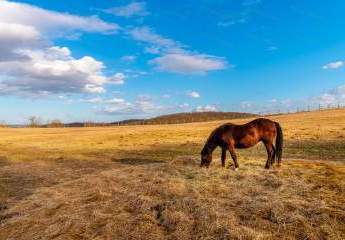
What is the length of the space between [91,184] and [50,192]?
142 centimetres

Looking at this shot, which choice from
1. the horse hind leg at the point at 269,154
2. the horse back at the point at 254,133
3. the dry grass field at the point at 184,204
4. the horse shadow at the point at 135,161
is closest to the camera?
the dry grass field at the point at 184,204

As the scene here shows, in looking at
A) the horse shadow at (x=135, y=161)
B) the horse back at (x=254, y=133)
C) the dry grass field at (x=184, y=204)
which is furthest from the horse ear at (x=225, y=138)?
the horse shadow at (x=135, y=161)

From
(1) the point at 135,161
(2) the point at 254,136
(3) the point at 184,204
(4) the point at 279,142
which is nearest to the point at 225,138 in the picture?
(2) the point at 254,136

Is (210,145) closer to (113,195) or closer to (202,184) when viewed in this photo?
(202,184)

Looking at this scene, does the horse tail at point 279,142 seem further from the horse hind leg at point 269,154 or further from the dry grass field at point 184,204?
the dry grass field at point 184,204

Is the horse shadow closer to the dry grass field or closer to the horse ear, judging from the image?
the dry grass field

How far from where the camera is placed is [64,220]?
35.8 ft

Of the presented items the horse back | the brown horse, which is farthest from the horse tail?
the horse back

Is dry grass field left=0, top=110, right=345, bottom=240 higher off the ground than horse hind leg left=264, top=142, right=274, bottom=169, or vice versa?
horse hind leg left=264, top=142, right=274, bottom=169

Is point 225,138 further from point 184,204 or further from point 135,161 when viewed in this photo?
A: point 135,161

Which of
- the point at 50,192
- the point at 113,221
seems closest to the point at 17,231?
the point at 113,221

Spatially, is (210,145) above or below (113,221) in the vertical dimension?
above

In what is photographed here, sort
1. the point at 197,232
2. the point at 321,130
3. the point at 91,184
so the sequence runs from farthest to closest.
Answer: the point at 321,130
the point at 91,184
the point at 197,232

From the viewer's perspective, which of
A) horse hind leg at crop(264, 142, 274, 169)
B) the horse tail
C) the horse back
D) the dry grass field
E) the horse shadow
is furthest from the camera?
the horse shadow
